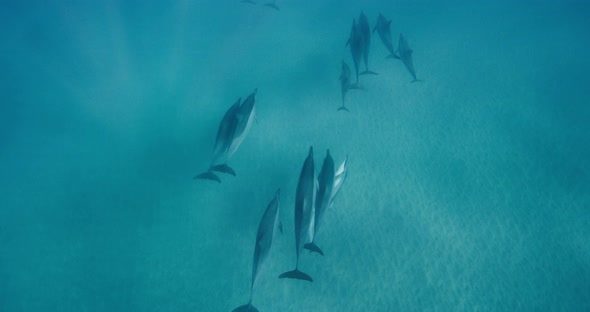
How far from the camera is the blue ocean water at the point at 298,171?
2.54 meters

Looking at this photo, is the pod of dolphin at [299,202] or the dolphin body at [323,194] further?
the dolphin body at [323,194]

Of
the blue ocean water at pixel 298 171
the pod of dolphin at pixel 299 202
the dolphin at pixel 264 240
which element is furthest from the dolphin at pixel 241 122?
the blue ocean water at pixel 298 171

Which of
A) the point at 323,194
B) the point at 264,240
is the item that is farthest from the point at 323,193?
the point at 264,240

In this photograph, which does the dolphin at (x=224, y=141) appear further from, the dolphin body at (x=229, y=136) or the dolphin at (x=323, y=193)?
the dolphin at (x=323, y=193)

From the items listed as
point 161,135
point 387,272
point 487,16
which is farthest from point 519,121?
point 161,135

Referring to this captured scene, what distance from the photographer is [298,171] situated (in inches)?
131

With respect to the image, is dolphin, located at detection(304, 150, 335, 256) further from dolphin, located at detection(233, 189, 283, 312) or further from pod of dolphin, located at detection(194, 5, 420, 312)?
dolphin, located at detection(233, 189, 283, 312)

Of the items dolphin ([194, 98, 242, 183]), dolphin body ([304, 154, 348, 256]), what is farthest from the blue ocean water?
dolphin body ([304, 154, 348, 256])

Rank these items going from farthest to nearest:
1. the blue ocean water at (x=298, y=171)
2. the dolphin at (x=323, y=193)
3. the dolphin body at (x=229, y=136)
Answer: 1. the blue ocean water at (x=298, y=171)
2. the dolphin body at (x=229, y=136)
3. the dolphin at (x=323, y=193)

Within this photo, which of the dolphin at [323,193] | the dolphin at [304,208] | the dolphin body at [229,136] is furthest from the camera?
the dolphin body at [229,136]

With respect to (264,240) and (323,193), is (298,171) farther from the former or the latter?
(264,240)

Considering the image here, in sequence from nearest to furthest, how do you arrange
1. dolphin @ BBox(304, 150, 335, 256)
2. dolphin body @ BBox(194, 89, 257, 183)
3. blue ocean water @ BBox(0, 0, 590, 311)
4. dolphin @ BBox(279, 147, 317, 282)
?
dolphin @ BBox(279, 147, 317, 282) → dolphin @ BBox(304, 150, 335, 256) → dolphin body @ BBox(194, 89, 257, 183) → blue ocean water @ BBox(0, 0, 590, 311)

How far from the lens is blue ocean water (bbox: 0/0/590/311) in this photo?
254 cm

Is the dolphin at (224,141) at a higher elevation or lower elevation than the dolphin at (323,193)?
higher
